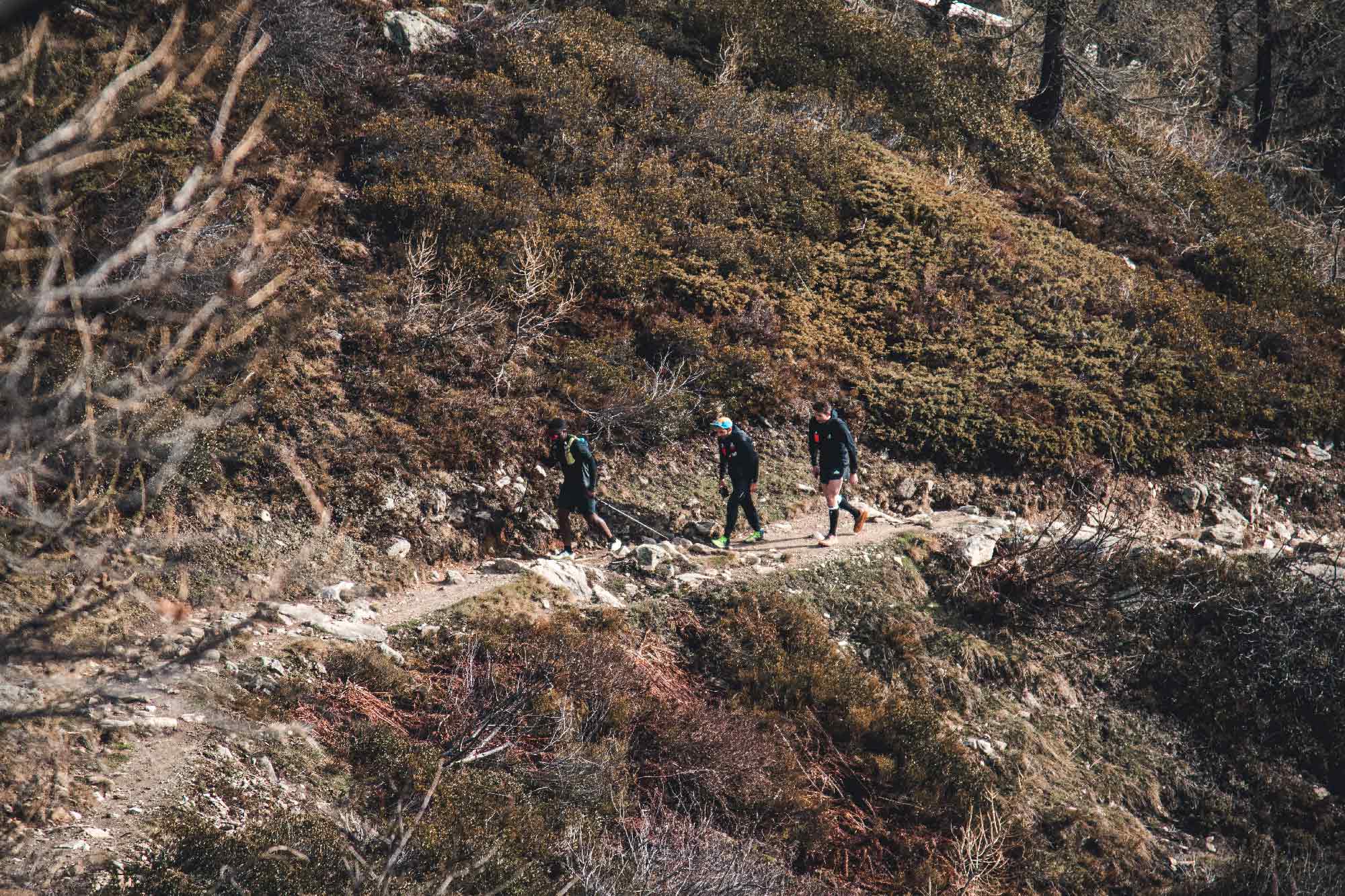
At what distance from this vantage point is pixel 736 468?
416 inches

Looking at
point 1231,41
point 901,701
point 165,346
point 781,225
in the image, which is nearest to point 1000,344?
point 781,225

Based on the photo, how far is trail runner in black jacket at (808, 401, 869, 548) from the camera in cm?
1092

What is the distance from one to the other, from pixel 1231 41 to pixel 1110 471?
92.5 ft

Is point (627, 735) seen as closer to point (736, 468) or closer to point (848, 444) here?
point (736, 468)

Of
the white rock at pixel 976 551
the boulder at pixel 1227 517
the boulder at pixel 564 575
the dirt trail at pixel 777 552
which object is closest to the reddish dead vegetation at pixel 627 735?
the boulder at pixel 564 575

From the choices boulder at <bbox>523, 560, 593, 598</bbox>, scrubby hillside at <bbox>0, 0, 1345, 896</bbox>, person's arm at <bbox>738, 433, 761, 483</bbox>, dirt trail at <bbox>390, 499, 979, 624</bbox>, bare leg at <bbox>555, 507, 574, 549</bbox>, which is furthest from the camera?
→ person's arm at <bbox>738, 433, 761, 483</bbox>

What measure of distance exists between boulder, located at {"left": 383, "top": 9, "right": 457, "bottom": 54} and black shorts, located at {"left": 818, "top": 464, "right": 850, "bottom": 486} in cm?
1112

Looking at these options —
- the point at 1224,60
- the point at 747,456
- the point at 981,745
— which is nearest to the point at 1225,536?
the point at 981,745

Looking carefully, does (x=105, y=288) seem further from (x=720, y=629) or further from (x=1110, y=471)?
(x=1110, y=471)

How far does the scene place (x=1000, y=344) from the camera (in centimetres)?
1616

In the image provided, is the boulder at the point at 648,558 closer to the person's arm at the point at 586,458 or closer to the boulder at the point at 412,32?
the person's arm at the point at 586,458

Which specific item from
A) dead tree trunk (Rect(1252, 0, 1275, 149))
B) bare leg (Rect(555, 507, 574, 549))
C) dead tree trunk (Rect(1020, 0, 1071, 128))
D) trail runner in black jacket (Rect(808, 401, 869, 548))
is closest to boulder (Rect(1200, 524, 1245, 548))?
trail runner in black jacket (Rect(808, 401, 869, 548))

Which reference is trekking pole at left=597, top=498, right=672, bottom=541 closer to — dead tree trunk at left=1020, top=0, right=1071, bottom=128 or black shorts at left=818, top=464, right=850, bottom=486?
black shorts at left=818, top=464, right=850, bottom=486

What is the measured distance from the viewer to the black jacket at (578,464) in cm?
982
